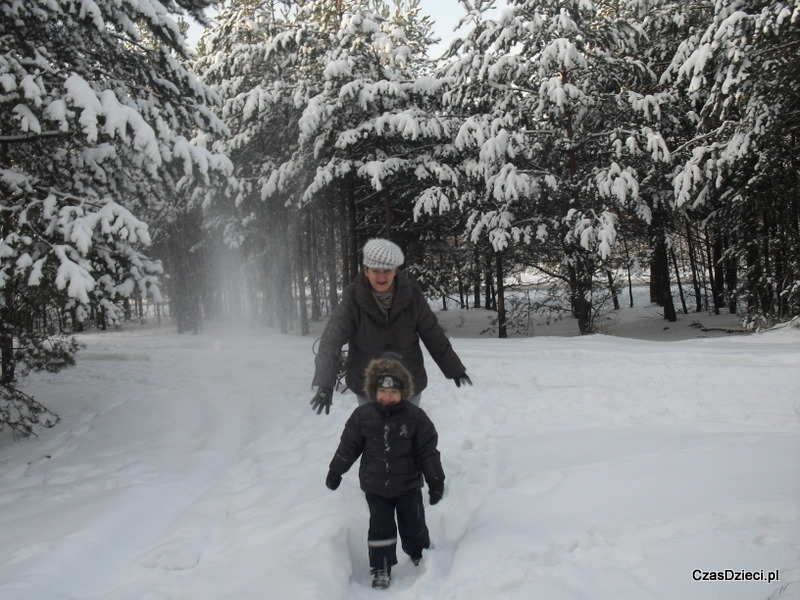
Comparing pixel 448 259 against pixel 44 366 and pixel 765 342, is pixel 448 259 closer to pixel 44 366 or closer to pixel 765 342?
pixel 765 342

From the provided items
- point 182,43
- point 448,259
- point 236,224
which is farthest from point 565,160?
point 236,224

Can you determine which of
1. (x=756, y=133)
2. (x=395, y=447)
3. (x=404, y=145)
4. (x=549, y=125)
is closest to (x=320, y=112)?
(x=404, y=145)

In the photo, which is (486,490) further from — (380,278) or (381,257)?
(381,257)

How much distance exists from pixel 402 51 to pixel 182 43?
671 centimetres

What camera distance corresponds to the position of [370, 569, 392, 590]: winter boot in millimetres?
3379

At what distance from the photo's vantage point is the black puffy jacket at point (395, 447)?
137 inches

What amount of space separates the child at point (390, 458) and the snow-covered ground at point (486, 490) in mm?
261

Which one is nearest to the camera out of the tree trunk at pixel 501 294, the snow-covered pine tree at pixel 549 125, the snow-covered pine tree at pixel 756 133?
the snow-covered pine tree at pixel 756 133

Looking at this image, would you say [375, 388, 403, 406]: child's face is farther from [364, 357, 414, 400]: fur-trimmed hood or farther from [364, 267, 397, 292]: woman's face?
[364, 267, 397, 292]: woman's face

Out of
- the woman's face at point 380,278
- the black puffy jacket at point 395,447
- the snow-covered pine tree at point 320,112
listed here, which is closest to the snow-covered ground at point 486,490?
the black puffy jacket at point 395,447

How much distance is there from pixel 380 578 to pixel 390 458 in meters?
0.75

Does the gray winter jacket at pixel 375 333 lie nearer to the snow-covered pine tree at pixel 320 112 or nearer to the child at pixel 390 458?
the child at pixel 390 458

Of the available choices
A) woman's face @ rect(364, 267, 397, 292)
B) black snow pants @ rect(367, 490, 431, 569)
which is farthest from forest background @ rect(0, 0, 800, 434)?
black snow pants @ rect(367, 490, 431, 569)

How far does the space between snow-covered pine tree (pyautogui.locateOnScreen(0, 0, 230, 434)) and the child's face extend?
3.66 meters
